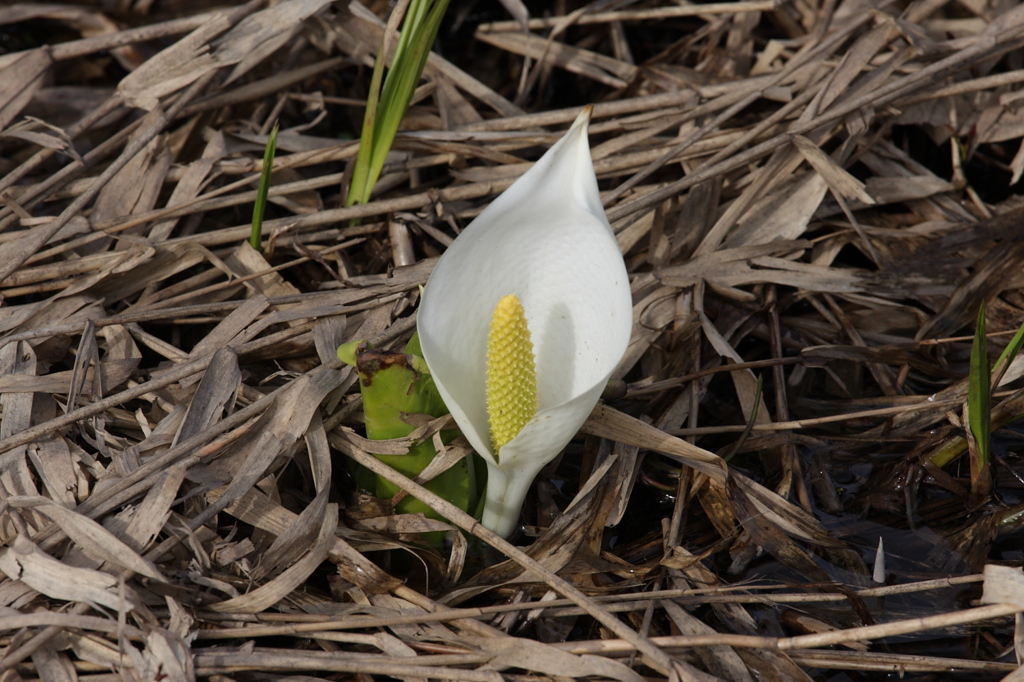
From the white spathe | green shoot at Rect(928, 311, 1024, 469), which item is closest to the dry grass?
green shoot at Rect(928, 311, 1024, 469)

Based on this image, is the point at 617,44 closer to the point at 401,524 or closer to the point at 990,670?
the point at 401,524

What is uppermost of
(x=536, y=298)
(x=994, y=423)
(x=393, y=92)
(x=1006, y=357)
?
(x=393, y=92)

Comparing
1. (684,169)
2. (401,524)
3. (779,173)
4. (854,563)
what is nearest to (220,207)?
A: (401,524)

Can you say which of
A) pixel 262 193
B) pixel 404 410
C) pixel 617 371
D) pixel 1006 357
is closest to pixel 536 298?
pixel 404 410

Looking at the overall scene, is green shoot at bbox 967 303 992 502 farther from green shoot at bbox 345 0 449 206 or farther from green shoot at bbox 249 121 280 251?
green shoot at bbox 249 121 280 251

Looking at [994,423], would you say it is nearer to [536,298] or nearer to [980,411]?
[980,411]

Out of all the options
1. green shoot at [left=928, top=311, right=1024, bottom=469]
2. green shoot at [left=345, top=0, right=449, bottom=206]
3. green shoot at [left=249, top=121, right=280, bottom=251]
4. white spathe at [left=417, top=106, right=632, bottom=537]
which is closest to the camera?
white spathe at [left=417, top=106, right=632, bottom=537]
